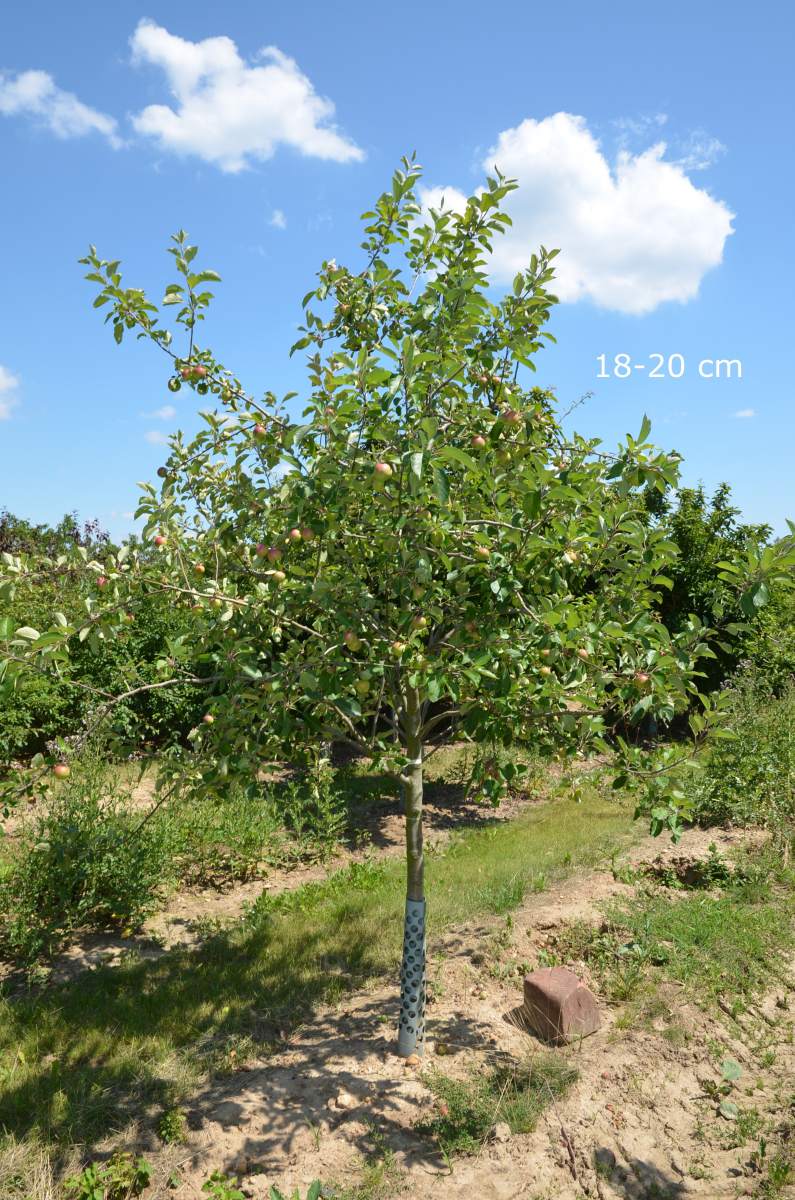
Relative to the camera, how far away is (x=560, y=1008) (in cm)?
405

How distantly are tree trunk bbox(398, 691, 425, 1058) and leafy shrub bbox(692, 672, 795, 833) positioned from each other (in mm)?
3762

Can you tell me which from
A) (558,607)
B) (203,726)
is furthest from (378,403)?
(203,726)

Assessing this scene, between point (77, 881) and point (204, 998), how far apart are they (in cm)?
158

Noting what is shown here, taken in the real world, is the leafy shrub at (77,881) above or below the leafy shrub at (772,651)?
below

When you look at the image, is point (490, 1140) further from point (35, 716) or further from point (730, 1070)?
point (35, 716)

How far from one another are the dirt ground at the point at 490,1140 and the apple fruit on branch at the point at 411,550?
0.39 m

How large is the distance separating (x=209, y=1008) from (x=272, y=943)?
2.86 feet

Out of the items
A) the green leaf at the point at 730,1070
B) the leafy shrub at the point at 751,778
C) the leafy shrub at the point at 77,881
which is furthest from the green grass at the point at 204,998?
the green leaf at the point at 730,1070

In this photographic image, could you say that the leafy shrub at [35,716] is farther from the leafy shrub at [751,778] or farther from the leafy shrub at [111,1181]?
the leafy shrub at [751,778]

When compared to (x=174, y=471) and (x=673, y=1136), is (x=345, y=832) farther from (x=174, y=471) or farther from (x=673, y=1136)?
(x=174, y=471)

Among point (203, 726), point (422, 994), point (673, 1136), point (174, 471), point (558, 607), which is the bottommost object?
point (673, 1136)

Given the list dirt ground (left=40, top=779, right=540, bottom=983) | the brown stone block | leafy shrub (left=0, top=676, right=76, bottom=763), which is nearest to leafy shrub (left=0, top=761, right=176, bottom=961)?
dirt ground (left=40, top=779, right=540, bottom=983)

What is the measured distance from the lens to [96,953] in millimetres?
5414

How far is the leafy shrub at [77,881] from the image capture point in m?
5.34
